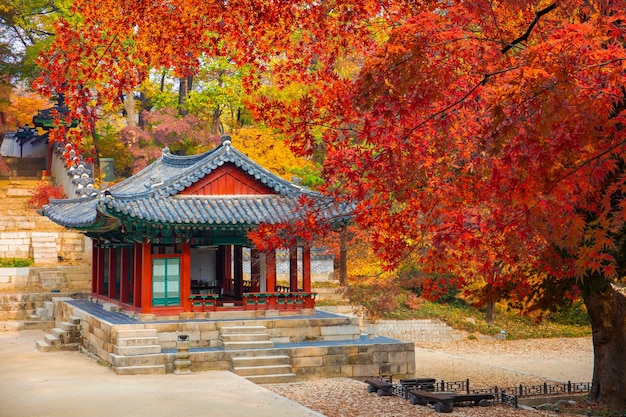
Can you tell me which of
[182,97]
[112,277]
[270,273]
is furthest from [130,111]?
[270,273]

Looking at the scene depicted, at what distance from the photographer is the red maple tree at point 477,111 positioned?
9.86 metres

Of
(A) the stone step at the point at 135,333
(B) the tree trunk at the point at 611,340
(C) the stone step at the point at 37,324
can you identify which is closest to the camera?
(B) the tree trunk at the point at 611,340

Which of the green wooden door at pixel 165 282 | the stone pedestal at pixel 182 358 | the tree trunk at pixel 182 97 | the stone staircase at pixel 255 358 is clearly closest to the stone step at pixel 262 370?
the stone staircase at pixel 255 358

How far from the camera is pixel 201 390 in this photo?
1720 centimetres

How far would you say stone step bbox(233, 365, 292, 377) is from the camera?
20031mm

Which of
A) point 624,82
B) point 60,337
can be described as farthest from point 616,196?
point 60,337

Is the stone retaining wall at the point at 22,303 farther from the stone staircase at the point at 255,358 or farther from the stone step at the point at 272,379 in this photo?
the stone step at the point at 272,379

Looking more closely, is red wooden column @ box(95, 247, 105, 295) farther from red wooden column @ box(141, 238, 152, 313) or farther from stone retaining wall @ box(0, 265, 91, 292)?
red wooden column @ box(141, 238, 152, 313)

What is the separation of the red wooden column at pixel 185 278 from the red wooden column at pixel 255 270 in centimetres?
232

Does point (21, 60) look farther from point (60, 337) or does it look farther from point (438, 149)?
point (438, 149)

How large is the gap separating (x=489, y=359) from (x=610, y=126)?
1811cm

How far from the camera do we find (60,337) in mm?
24750

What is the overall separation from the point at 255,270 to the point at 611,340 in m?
12.2

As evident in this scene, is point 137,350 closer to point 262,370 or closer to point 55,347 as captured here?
point 262,370
